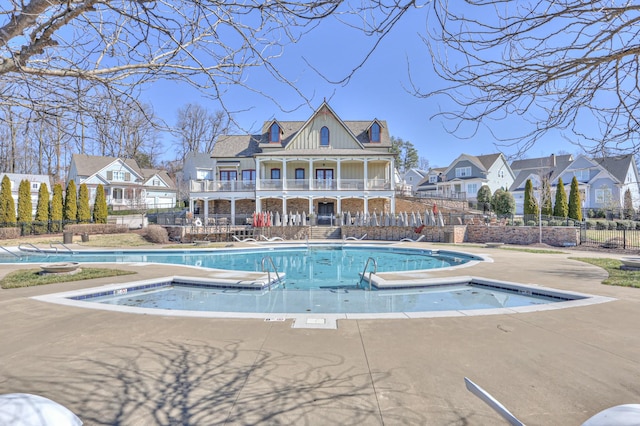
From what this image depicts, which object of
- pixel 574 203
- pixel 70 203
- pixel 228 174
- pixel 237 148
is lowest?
pixel 70 203

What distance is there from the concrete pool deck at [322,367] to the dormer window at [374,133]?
89.2 feet

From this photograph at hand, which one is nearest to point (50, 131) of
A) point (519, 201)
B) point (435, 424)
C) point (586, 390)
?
point (435, 424)

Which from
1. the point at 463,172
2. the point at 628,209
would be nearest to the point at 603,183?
the point at 628,209

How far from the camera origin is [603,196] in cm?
3653

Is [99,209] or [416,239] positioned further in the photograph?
[99,209]

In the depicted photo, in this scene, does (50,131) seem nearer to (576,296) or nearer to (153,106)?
(153,106)

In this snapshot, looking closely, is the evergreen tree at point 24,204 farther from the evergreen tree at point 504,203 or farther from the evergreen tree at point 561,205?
the evergreen tree at point 561,205

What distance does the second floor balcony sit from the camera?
2905cm

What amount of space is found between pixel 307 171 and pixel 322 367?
28726 mm

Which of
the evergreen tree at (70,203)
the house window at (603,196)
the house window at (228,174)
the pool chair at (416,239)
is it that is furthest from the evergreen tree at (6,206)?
the house window at (603,196)

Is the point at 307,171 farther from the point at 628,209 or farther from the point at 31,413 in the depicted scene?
the point at 31,413

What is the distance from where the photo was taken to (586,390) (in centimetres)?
309

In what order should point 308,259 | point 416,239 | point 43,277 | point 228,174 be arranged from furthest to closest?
point 228,174, point 416,239, point 308,259, point 43,277

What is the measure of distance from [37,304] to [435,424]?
698 cm
